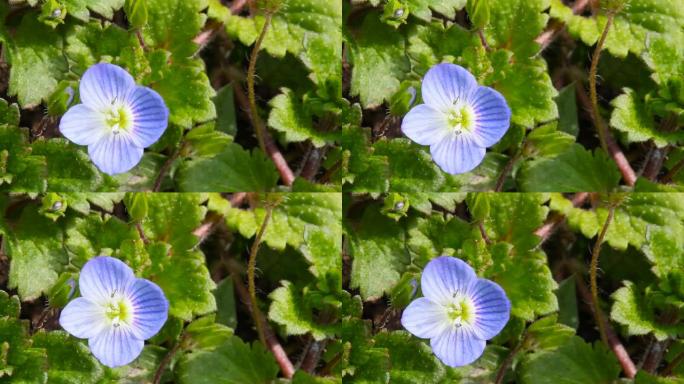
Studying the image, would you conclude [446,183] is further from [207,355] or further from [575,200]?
[207,355]

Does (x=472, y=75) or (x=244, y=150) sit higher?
(x=472, y=75)

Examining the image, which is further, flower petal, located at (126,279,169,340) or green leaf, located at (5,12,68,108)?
green leaf, located at (5,12,68,108)

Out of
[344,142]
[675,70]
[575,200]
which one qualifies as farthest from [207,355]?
[675,70]

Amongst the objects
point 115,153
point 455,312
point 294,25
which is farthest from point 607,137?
point 115,153

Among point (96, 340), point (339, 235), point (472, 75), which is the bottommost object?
point (96, 340)

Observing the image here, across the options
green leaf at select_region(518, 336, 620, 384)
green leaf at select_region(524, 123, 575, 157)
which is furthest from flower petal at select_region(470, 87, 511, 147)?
green leaf at select_region(518, 336, 620, 384)

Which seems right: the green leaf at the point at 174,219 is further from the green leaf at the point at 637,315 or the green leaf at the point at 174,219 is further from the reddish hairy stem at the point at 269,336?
the green leaf at the point at 637,315

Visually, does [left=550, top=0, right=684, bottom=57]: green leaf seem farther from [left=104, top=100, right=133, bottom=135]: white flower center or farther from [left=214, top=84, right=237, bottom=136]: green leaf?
[left=104, top=100, right=133, bottom=135]: white flower center
